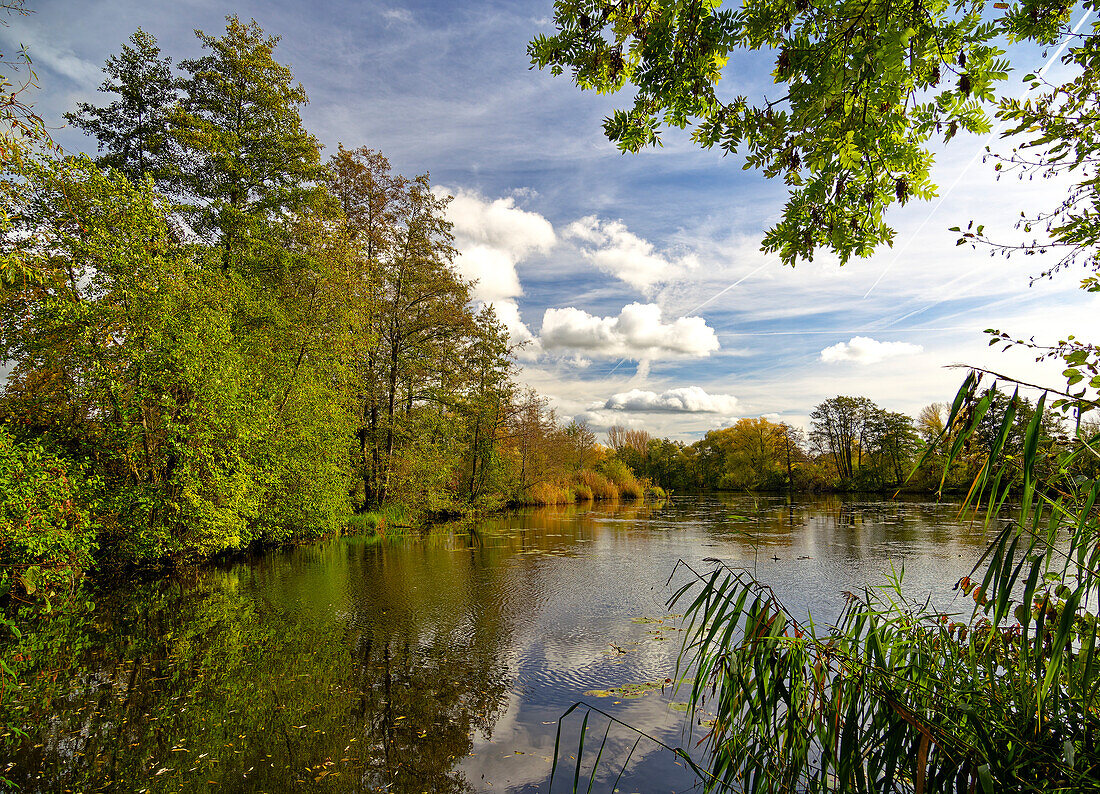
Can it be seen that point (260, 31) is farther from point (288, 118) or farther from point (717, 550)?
point (717, 550)

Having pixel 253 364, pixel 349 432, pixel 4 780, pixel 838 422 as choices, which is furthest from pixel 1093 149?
pixel 838 422

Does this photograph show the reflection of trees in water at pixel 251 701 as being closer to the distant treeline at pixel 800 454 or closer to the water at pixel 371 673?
the water at pixel 371 673

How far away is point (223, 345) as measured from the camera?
36.0 feet

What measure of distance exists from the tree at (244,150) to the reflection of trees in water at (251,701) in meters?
11.1

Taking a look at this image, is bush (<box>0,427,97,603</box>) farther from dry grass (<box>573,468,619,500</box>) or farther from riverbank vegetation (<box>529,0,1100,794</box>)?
dry grass (<box>573,468,619,500</box>)

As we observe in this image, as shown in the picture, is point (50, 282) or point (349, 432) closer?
point (50, 282)

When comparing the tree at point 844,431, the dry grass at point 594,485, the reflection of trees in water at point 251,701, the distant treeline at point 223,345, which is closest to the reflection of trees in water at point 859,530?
the reflection of trees in water at point 251,701

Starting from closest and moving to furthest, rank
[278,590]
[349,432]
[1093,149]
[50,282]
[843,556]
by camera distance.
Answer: [1093,149]
[50,282]
[278,590]
[843,556]
[349,432]

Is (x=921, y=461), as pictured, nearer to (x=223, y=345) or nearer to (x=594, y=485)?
(x=223, y=345)

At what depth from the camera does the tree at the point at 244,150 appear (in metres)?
14.9

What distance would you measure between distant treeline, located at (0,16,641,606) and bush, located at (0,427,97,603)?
37 millimetres

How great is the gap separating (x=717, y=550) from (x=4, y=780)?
472 inches

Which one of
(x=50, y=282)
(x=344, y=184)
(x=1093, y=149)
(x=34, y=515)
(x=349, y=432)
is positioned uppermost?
(x=344, y=184)

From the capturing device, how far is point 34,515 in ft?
22.7
